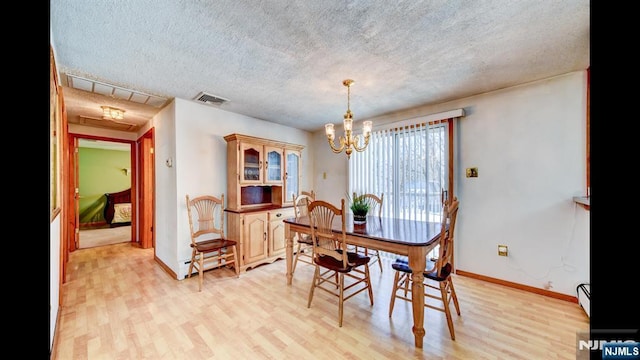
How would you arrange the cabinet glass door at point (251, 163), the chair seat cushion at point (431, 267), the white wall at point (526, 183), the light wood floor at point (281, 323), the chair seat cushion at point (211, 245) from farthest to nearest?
the cabinet glass door at point (251, 163), the chair seat cushion at point (211, 245), the white wall at point (526, 183), the chair seat cushion at point (431, 267), the light wood floor at point (281, 323)

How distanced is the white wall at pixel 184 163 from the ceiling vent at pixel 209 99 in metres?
0.18

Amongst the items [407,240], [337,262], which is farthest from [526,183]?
[337,262]

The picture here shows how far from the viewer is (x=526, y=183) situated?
2.62 meters

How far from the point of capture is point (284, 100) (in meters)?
3.09

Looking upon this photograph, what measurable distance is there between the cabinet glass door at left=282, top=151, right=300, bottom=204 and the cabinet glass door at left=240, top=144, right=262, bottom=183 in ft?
1.62

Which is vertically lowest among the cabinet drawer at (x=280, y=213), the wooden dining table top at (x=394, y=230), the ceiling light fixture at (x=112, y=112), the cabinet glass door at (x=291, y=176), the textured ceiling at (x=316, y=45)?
the cabinet drawer at (x=280, y=213)

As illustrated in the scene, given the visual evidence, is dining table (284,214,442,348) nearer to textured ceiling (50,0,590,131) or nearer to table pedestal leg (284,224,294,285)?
table pedestal leg (284,224,294,285)

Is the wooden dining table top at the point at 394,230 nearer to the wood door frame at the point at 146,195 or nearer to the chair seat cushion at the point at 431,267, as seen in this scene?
the chair seat cushion at the point at 431,267

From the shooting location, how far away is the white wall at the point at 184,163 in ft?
9.86

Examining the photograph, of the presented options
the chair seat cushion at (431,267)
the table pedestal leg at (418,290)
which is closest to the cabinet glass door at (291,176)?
the chair seat cushion at (431,267)

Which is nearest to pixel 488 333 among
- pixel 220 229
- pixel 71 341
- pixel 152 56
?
pixel 220 229
